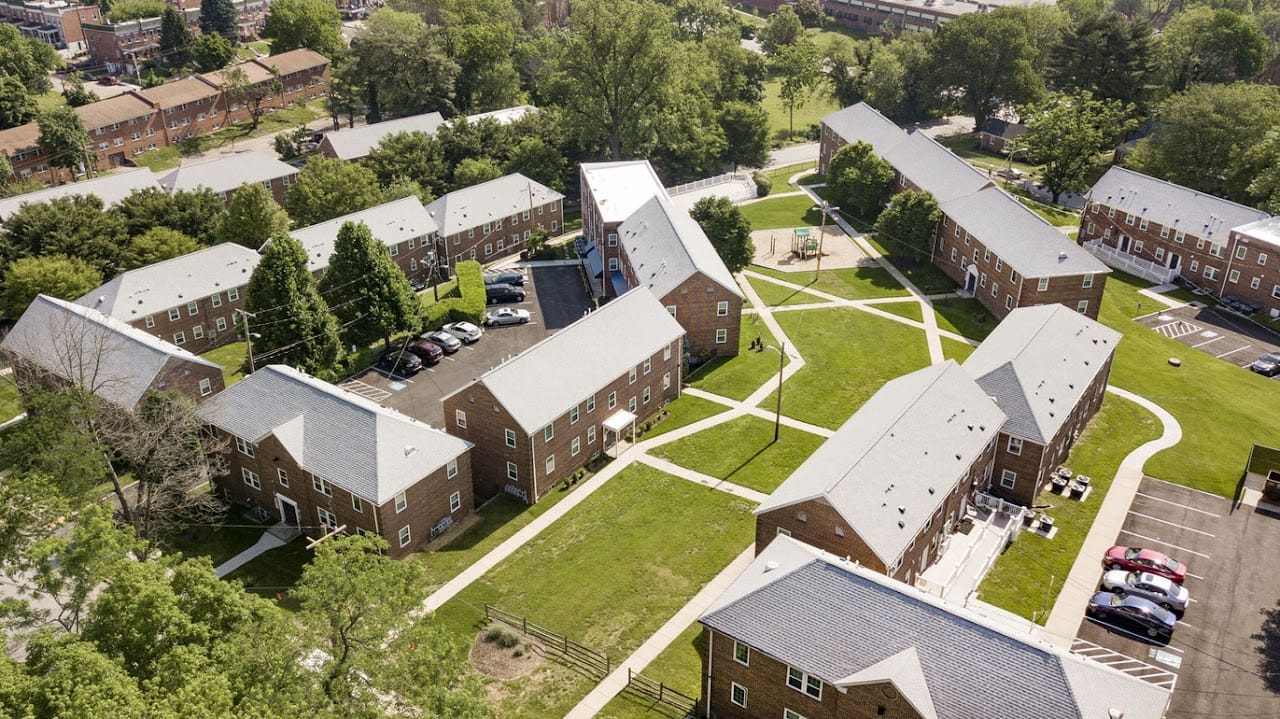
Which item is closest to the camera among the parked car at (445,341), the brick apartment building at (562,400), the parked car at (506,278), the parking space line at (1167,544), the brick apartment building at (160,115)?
the parking space line at (1167,544)

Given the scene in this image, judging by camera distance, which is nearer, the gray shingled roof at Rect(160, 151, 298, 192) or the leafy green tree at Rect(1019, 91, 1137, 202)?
the gray shingled roof at Rect(160, 151, 298, 192)

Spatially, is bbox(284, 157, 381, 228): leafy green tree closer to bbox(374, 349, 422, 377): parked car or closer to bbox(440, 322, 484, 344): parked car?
bbox(440, 322, 484, 344): parked car

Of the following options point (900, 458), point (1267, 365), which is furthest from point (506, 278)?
point (1267, 365)

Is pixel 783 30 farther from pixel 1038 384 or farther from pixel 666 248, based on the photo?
pixel 1038 384

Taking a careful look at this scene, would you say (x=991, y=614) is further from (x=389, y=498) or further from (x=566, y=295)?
(x=566, y=295)

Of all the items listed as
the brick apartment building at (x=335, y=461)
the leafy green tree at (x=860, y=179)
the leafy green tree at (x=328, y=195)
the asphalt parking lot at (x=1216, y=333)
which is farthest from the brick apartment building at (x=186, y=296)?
the asphalt parking lot at (x=1216, y=333)

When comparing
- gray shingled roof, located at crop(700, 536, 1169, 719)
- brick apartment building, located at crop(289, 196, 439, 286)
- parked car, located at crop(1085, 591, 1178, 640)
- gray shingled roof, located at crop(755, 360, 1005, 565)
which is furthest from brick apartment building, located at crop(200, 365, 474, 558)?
parked car, located at crop(1085, 591, 1178, 640)

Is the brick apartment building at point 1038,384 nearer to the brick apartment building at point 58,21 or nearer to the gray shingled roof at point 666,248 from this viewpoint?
the gray shingled roof at point 666,248
